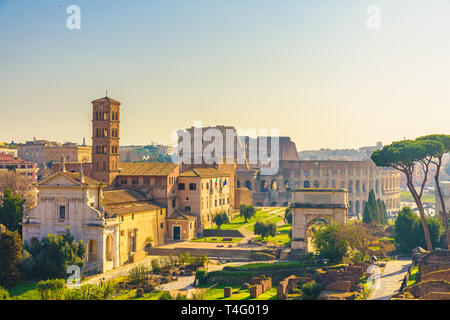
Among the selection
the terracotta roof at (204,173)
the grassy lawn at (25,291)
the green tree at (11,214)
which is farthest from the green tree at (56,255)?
the terracotta roof at (204,173)

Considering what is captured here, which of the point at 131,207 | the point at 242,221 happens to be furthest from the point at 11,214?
the point at 242,221

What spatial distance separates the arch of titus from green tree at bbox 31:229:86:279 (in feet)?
52.0

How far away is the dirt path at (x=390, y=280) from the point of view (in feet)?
85.8

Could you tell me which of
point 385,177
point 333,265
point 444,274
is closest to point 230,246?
point 333,265

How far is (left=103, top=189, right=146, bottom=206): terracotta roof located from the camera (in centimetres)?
4150

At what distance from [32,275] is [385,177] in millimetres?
75746

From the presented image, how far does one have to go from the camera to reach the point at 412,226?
132 ft

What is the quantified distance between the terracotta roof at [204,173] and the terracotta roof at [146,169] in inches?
72.0

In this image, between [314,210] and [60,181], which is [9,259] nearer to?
[60,181]

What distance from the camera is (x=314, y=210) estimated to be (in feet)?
135

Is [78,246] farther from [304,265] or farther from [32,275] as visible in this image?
[304,265]

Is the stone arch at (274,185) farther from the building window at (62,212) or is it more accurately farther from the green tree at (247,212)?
the building window at (62,212)

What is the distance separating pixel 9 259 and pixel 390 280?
22.4 metres
